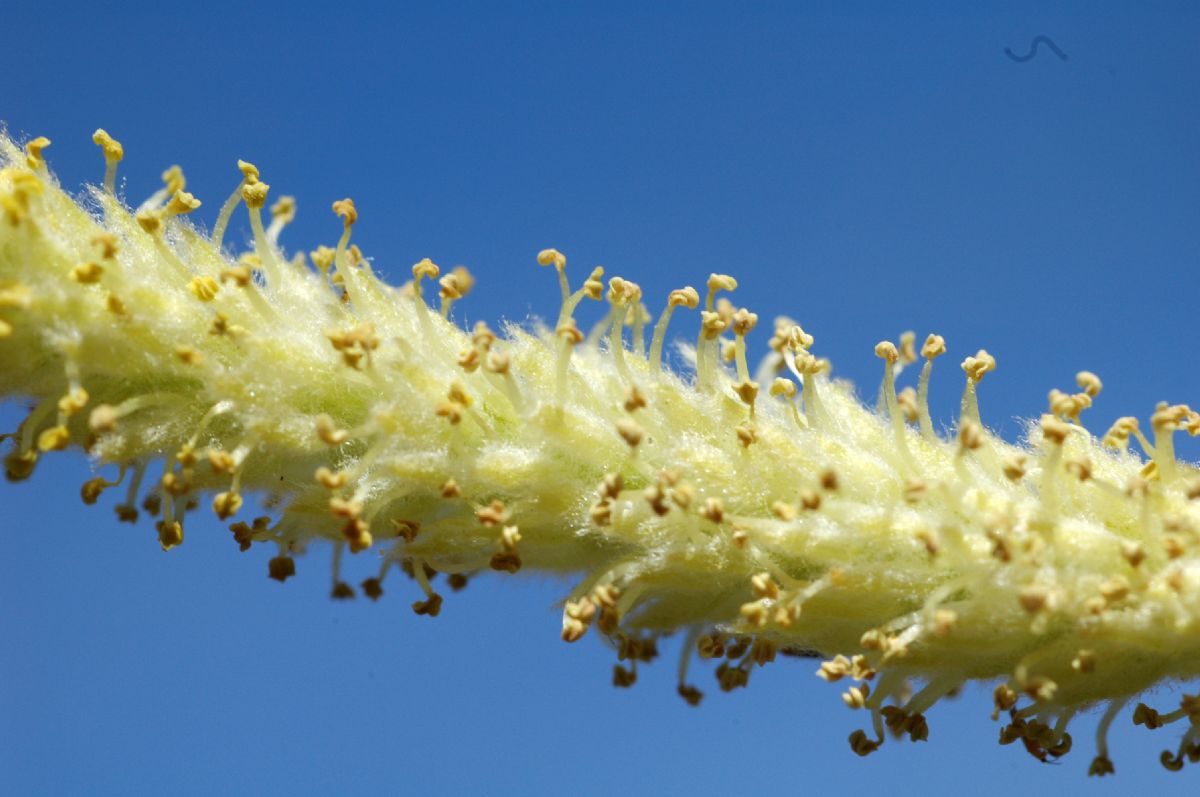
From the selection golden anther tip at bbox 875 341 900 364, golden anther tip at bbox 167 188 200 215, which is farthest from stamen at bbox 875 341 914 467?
golden anther tip at bbox 167 188 200 215

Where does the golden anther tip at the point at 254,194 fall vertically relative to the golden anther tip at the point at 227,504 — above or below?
above

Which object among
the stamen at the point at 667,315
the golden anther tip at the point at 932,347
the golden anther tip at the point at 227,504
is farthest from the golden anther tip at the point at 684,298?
the golden anther tip at the point at 227,504

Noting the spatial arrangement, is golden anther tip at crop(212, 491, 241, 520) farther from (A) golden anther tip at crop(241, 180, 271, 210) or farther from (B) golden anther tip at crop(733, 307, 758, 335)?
(B) golden anther tip at crop(733, 307, 758, 335)

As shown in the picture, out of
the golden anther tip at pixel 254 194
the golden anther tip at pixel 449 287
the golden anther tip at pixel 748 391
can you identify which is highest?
the golden anther tip at pixel 254 194

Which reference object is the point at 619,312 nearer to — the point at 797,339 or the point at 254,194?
the point at 797,339

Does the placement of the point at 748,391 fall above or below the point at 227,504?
above

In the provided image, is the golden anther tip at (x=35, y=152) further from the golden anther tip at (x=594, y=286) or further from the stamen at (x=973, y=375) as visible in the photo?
the stamen at (x=973, y=375)

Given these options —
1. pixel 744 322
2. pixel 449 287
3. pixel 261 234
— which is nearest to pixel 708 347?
pixel 744 322
